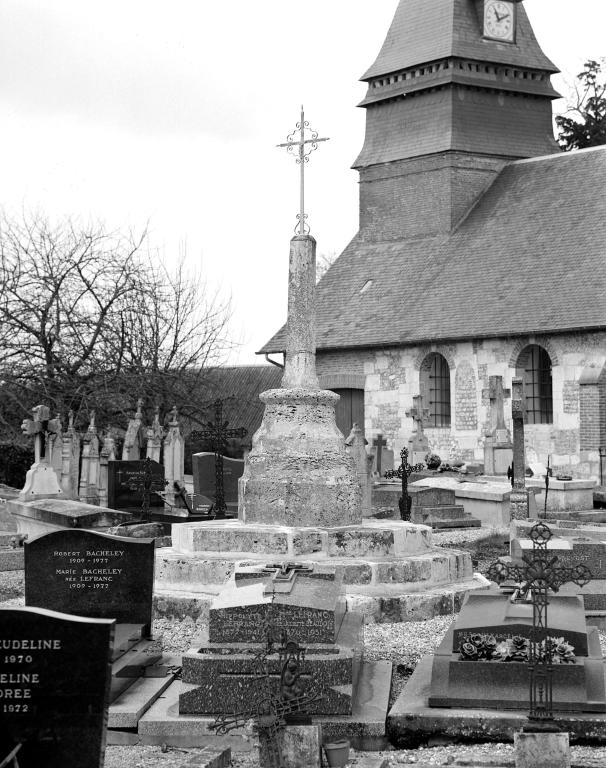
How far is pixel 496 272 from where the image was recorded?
96.4 feet

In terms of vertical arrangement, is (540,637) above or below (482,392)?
below

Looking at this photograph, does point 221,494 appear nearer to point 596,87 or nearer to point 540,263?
point 540,263

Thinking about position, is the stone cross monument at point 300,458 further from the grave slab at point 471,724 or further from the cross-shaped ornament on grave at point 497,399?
the cross-shaped ornament on grave at point 497,399

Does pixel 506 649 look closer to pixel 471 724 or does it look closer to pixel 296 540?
pixel 471 724

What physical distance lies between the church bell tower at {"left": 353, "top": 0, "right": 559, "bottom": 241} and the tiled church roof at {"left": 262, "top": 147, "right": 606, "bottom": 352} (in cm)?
70

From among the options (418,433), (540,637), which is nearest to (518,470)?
(418,433)

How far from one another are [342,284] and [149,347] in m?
6.09

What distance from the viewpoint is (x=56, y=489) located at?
58.0ft

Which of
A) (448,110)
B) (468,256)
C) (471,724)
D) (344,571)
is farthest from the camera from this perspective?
(448,110)

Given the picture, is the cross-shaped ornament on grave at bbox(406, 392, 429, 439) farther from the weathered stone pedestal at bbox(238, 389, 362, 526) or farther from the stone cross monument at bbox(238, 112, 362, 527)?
the weathered stone pedestal at bbox(238, 389, 362, 526)

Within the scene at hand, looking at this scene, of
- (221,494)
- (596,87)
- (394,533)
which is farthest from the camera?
(596,87)

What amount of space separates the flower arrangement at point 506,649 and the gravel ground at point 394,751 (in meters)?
0.60

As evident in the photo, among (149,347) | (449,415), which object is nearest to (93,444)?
(149,347)

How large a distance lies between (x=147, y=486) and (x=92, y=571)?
7.65 m
